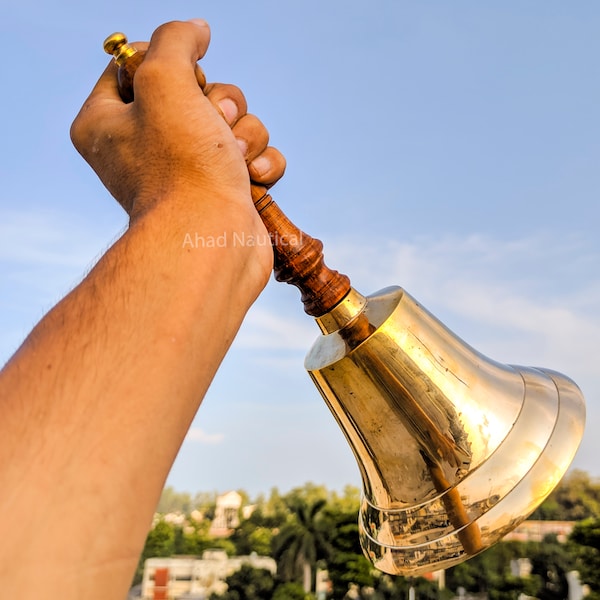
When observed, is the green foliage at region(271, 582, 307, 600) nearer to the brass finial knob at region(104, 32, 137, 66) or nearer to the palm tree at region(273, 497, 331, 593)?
the palm tree at region(273, 497, 331, 593)

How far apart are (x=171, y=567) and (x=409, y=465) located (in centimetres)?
4810

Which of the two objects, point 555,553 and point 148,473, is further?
point 555,553

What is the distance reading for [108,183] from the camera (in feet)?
4.16

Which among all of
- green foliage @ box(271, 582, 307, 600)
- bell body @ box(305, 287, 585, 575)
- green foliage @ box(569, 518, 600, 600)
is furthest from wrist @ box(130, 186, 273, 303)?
green foliage @ box(569, 518, 600, 600)

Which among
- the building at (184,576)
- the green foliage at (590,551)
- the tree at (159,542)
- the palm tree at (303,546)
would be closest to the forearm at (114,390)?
the green foliage at (590,551)

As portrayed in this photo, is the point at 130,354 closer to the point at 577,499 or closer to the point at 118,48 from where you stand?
the point at 118,48

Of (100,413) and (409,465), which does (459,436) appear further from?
(100,413)

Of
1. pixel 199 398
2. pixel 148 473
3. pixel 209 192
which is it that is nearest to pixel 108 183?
pixel 209 192

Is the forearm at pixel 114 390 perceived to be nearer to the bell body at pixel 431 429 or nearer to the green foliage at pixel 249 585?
the bell body at pixel 431 429

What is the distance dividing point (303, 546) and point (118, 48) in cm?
3782

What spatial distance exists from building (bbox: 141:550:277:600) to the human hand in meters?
46.3

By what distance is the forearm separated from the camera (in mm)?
716

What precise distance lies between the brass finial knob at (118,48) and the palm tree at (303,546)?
1468 inches

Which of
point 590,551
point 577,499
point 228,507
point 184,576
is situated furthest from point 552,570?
point 228,507
